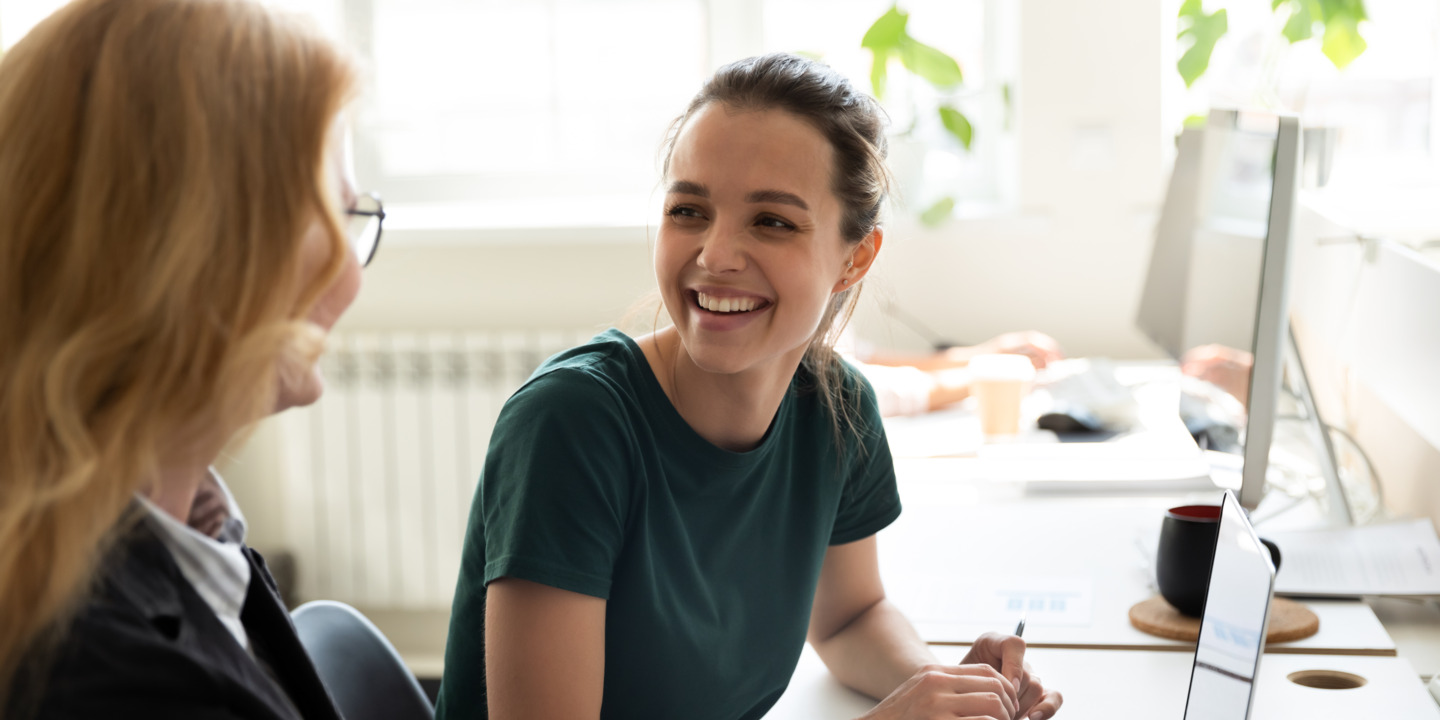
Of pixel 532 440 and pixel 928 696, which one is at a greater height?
pixel 532 440

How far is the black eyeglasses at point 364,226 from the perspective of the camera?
2.56 feet

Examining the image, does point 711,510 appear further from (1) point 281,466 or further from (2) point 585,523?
(1) point 281,466

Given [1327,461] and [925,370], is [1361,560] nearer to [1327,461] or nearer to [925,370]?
[1327,461]

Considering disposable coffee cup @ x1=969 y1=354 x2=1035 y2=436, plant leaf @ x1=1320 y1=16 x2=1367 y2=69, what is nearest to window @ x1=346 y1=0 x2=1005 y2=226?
plant leaf @ x1=1320 y1=16 x2=1367 y2=69

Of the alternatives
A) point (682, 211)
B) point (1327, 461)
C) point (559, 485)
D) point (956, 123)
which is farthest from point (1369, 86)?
point (559, 485)

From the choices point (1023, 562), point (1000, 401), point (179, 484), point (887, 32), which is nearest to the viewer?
point (179, 484)

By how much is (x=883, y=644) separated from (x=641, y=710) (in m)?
0.24

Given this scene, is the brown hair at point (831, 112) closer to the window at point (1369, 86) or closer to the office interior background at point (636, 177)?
the office interior background at point (636, 177)

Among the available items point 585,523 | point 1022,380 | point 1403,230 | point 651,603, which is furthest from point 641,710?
point 1403,230

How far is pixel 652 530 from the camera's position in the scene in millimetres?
1052

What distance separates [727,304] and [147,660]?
61cm

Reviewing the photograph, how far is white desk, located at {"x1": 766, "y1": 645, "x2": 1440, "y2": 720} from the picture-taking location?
103cm

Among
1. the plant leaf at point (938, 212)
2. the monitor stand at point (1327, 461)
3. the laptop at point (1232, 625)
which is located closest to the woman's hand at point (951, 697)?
the laptop at point (1232, 625)

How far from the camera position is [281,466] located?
9.41ft
